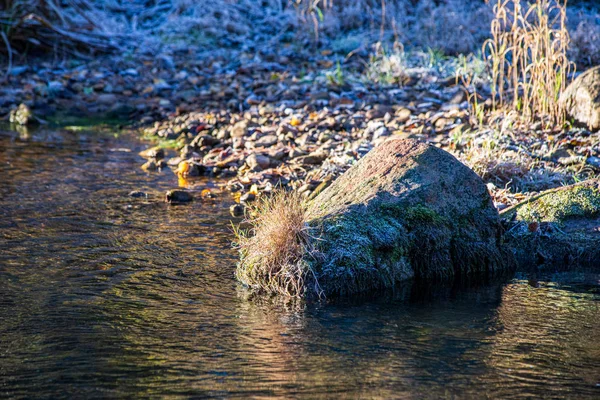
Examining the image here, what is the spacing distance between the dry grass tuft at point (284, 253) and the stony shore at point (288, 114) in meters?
1.99

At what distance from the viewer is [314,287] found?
469 centimetres

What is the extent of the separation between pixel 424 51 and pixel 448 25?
2.67ft

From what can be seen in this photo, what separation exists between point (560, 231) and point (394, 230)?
1.55m

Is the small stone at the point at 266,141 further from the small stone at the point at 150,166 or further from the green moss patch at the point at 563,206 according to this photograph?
the green moss patch at the point at 563,206

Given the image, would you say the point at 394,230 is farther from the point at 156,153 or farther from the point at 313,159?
the point at 156,153

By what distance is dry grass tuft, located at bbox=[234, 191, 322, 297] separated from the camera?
4.68m

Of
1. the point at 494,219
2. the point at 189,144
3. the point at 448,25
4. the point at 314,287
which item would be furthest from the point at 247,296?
the point at 448,25

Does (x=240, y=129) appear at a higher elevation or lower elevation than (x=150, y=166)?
higher

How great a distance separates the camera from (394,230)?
496 centimetres

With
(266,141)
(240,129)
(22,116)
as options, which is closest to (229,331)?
(266,141)

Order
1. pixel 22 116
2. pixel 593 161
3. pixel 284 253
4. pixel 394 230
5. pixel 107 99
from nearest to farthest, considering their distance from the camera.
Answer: pixel 284 253 < pixel 394 230 < pixel 593 161 < pixel 22 116 < pixel 107 99

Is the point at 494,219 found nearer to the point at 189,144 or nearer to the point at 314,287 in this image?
the point at 314,287

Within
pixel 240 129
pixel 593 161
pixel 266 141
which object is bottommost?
pixel 593 161

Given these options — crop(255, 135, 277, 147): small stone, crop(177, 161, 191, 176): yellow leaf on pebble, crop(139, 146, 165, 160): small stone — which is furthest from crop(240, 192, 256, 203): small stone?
crop(139, 146, 165, 160): small stone
